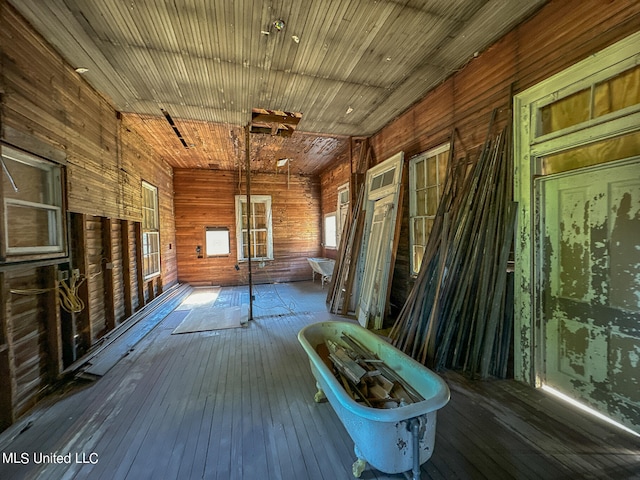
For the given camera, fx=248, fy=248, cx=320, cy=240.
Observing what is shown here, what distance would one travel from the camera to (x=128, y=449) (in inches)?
64.5

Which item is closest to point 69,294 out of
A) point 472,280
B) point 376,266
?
point 376,266

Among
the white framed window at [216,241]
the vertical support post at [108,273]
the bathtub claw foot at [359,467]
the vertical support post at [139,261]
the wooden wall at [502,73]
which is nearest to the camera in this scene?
the bathtub claw foot at [359,467]

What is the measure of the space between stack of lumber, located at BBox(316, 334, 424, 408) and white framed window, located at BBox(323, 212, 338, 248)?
4.96 meters

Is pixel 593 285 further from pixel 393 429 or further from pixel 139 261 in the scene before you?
pixel 139 261

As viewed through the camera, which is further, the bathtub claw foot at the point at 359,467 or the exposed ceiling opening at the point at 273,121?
the exposed ceiling opening at the point at 273,121

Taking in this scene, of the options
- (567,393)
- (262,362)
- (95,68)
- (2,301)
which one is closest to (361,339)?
(262,362)

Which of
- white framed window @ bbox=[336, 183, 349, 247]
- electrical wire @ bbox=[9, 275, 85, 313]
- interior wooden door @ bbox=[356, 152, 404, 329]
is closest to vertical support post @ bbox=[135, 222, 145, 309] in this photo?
electrical wire @ bbox=[9, 275, 85, 313]

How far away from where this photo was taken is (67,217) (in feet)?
8.46

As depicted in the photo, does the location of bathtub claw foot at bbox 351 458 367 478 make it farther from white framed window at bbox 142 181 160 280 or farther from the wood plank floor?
white framed window at bbox 142 181 160 280

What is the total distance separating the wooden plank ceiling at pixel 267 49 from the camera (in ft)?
6.67

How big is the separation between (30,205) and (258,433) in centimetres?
271

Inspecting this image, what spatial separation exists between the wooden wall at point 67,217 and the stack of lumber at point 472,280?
11.3ft

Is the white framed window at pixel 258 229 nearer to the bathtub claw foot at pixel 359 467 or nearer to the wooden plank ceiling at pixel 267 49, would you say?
the wooden plank ceiling at pixel 267 49

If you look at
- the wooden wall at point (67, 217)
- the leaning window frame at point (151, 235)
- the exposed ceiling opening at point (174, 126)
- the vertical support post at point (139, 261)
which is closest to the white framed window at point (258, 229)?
the leaning window frame at point (151, 235)
